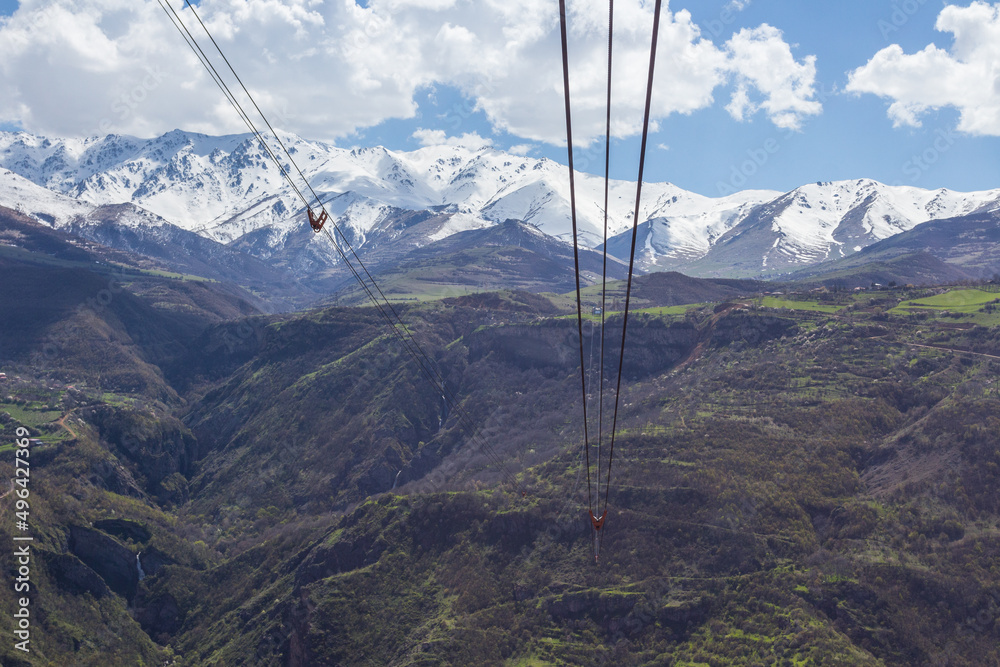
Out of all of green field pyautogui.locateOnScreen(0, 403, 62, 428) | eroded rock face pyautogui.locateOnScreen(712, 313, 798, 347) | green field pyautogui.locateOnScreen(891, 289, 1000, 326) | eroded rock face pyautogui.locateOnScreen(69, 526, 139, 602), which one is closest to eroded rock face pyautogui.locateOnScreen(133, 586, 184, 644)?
eroded rock face pyautogui.locateOnScreen(69, 526, 139, 602)

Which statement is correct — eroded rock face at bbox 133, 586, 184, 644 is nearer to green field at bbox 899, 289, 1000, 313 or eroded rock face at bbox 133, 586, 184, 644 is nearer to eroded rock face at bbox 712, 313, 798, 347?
eroded rock face at bbox 712, 313, 798, 347

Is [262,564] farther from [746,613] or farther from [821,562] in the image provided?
[821,562]

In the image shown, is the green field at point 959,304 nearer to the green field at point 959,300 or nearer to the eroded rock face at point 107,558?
the green field at point 959,300

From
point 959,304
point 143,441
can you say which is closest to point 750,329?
point 959,304

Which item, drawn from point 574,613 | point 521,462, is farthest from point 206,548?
point 574,613

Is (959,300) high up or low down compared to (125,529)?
up

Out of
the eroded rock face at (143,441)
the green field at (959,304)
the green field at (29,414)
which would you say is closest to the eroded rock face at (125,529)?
the eroded rock face at (143,441)

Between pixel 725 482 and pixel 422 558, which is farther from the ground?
pixel 725 482

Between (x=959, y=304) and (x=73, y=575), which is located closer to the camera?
(x=73, y=575)

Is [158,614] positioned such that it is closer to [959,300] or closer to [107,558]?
[107,558]
